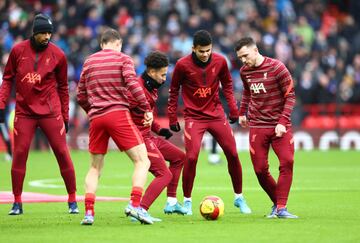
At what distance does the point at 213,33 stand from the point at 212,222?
21.8 meters

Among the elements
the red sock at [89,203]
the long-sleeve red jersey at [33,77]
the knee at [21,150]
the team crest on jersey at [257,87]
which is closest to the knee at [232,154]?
the team crest on jersey at [257,87]

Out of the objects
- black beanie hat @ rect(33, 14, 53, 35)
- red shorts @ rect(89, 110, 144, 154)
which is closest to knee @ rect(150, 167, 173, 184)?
red shorts @ rect(89, 110, 144, 154)

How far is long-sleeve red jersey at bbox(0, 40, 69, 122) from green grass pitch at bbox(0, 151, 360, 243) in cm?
151

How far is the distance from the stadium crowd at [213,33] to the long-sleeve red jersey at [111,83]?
18.3 m

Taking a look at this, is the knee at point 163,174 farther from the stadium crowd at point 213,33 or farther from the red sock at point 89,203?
the stadium crowd at point 213,33

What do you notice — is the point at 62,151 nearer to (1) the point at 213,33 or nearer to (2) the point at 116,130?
(2) the point at 116,130

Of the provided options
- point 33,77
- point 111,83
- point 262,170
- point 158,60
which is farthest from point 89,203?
point 262,170

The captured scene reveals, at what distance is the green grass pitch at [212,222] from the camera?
1135cm

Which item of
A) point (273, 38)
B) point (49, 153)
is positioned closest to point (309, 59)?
point (273, 38)

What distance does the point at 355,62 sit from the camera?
35.3 metres

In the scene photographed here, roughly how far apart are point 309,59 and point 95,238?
24825mm

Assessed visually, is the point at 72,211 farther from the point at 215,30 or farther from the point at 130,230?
the point at 215,30

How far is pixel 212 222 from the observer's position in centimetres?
1298

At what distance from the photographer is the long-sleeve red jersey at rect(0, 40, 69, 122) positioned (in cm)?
1412
